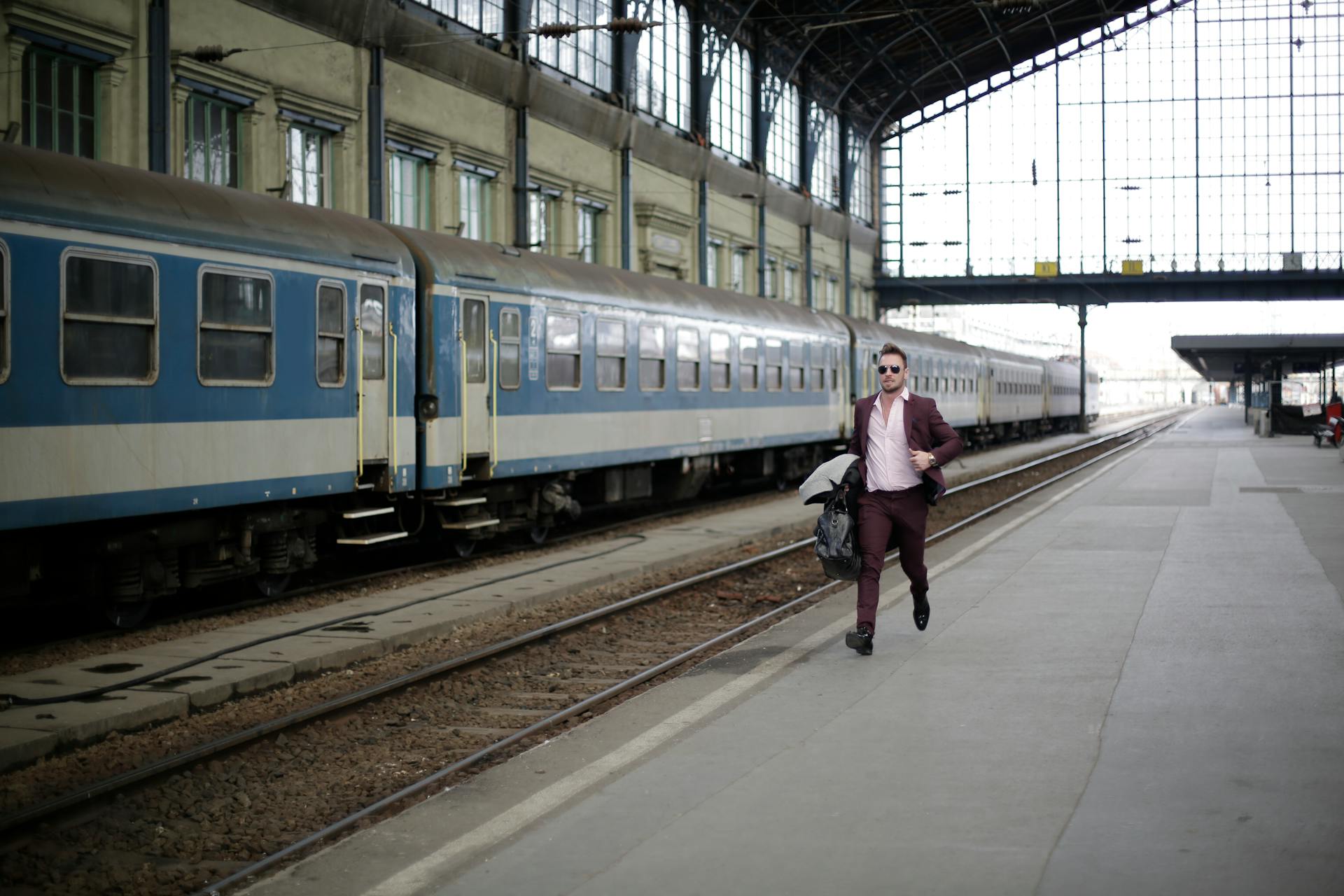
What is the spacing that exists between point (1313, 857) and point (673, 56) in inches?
1384

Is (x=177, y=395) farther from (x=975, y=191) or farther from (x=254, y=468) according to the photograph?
(x=975, y=191)

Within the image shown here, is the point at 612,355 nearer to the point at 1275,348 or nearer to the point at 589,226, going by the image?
the point at 589,226

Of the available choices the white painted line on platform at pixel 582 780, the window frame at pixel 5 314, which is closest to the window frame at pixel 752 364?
the white painted line on platform at pixel 582 780

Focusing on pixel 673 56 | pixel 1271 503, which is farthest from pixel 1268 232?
pixel 1271 503

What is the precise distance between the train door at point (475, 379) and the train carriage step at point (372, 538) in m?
1.32

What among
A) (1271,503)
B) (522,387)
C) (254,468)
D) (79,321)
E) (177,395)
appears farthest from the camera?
(1271,503)

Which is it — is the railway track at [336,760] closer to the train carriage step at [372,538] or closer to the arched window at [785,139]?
the train carriage step at [372,538]

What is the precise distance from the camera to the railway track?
18.4 ft

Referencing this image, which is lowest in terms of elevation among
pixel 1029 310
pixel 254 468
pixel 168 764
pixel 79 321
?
pixel 168 764

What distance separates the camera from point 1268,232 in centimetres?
5822

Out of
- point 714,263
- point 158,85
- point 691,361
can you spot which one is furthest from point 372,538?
point 714,263

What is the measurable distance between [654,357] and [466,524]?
18.3 feet

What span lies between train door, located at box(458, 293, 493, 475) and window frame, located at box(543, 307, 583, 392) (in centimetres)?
144

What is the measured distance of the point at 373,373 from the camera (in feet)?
43.4
